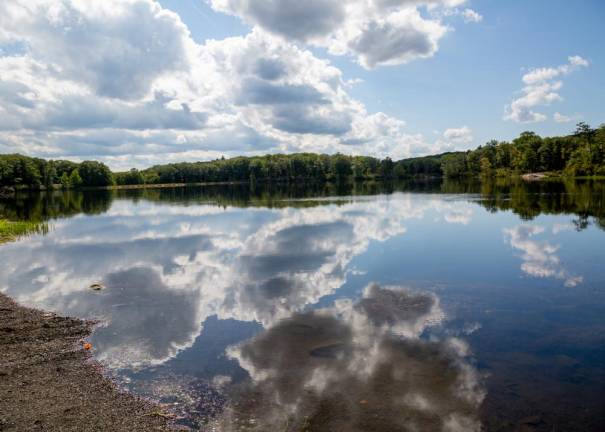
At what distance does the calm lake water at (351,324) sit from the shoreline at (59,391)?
0.69 meters

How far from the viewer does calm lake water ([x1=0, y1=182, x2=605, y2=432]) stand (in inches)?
415

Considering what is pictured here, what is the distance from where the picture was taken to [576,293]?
19469 mm

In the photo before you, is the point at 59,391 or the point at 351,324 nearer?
the point at 59,391

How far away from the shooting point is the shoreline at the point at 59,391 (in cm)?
974

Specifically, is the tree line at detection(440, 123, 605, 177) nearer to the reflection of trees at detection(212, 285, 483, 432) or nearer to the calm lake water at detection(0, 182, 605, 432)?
the calm lake water at detection(0, 182, 605, 432)

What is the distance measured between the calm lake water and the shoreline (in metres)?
0.69

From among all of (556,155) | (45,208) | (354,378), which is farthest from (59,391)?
(556,155)

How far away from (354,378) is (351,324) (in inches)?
168

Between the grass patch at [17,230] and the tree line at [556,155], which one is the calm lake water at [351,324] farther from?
the tree line at [556,155]

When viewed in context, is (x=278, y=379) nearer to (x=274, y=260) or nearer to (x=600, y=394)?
(x=600, y=394)

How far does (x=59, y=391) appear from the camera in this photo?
1131 cm

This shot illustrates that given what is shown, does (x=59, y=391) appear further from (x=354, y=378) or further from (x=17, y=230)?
(x=17, y=230)

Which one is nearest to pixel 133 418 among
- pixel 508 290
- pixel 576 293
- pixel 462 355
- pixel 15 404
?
pixel 15 404

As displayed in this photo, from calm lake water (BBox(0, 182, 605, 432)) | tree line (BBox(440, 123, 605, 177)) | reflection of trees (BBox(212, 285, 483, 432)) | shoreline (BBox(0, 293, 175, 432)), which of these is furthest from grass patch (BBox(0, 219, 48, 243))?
tree line (BBox(440, 123, 605, 177))
